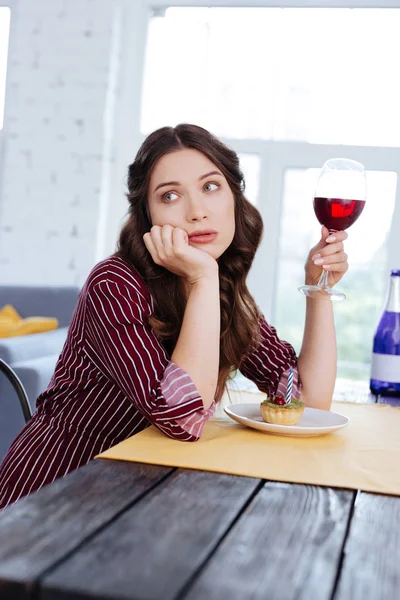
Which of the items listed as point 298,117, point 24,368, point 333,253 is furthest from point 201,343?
point 298,117

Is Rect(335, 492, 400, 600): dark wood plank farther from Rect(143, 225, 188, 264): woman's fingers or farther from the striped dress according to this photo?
Rect(143, 225, 188, 264): woman's fingers

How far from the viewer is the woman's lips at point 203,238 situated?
1.57 m

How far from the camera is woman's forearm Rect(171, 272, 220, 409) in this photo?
137 centimetres

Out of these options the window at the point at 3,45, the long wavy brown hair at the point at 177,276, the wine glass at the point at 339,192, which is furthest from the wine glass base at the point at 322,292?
the window at the point at 3,45

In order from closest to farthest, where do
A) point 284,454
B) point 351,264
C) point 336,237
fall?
point 284,454 → point 336,237 → point 351,264

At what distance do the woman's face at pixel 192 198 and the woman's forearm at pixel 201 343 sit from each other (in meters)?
0.17

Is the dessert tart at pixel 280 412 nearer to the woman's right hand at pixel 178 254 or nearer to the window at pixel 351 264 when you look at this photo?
the woman's right hand at pixel 178 254

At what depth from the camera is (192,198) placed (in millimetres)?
1581

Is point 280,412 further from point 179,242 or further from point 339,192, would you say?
point 339,192

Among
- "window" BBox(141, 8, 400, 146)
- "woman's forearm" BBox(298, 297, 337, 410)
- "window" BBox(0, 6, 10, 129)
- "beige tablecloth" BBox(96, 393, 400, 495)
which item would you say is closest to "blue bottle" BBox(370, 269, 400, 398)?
"woman's forearm" BBox(298, 297, 337, 410)

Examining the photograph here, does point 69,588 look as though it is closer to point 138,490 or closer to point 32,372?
point 138,490

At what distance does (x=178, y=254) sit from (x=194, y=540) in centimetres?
77

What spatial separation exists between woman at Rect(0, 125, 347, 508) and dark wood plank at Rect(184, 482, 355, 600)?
32cm

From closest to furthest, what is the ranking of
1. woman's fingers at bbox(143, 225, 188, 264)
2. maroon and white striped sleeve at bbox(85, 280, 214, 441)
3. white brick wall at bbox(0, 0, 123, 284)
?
maroon and white striped sleeve at bbox(85, 280, 214, 441) → woman's fingers at bbox(143, 225, 188, 264) → white brick wall at bbox(0, 0, 123, 284)
